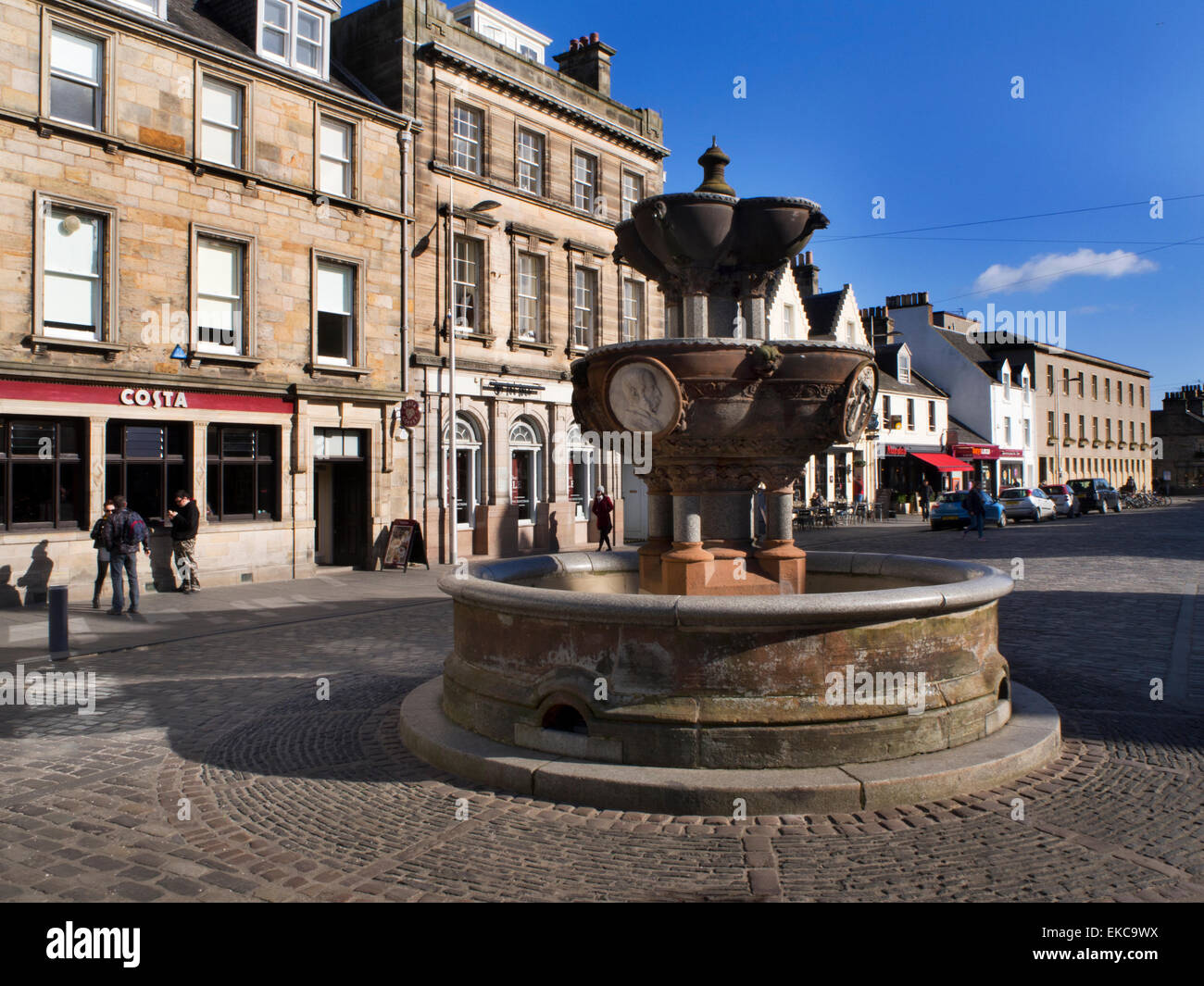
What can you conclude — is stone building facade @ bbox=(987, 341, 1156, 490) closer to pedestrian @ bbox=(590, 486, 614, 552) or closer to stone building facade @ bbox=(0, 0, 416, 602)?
pedestrian @ bbox=(590, 486, 614, 552)

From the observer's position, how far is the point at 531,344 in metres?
25.4

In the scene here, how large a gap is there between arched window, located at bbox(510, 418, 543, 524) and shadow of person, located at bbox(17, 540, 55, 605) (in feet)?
40.1

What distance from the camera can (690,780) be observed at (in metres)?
5.52

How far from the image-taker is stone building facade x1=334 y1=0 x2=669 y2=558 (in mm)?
22641

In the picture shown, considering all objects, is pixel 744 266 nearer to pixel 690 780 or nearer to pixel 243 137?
pixel 690 780

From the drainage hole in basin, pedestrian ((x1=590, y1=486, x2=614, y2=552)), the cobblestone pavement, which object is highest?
pedestrian ((x1=590, y1=486, x2=614, y2=552))

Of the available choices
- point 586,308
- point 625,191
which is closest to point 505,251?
point 586,308

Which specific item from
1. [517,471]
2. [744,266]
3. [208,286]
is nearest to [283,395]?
[208,286]

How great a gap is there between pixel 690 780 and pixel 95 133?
16.5 metres

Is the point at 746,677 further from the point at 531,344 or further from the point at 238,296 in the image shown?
the point at 531,344

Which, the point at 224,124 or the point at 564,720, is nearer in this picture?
the point at 564,720

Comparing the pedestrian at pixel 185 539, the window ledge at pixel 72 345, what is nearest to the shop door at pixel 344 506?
the pedestrian at pixel 185 539

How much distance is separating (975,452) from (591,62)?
107 ft

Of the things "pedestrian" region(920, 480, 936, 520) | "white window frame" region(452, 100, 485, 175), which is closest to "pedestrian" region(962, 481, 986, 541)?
"pedestrian" region(920, 480, 936, 520)
